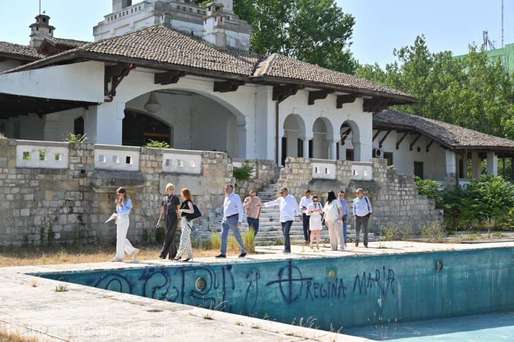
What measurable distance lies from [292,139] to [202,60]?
23.0ft

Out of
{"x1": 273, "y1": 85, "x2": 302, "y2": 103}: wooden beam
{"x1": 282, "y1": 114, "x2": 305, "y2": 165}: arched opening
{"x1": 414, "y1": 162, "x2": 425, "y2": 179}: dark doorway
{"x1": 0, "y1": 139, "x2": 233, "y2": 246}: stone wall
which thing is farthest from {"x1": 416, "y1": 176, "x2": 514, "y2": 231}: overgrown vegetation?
{"x1": 0, "y1": 139, "x2": 233, "y2": 246}: stone wall

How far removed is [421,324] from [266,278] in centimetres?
428

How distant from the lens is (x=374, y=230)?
2519 cm

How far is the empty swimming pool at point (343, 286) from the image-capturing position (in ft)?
39.4

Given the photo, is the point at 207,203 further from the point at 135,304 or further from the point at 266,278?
the point at 135,304

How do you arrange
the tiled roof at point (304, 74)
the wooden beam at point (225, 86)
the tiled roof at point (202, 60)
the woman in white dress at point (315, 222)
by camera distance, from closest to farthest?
1. the woman in white dress at point (315, 222)
2. the tiled roof at point (202, 60)
3. the wooden beam at point (225, 86)
4. the tiled roof at point (304, 74)

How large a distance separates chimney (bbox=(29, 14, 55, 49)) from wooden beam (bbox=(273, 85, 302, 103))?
976 centimetres

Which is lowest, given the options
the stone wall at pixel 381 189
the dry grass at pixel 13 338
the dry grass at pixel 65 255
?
the dry grass at pixel 13 338

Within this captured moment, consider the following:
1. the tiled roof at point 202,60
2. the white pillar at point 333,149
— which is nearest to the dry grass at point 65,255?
the tiled roof at point 202,60

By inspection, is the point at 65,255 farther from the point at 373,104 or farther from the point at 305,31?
the point at 305,31

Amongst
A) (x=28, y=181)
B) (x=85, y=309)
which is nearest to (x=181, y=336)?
(x=85, y=309)

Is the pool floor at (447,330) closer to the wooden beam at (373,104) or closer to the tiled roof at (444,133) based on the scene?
the wooden beam at (373,104)

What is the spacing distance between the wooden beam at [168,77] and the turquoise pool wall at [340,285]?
11342mm

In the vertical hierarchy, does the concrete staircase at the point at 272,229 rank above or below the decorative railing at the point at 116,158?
below
